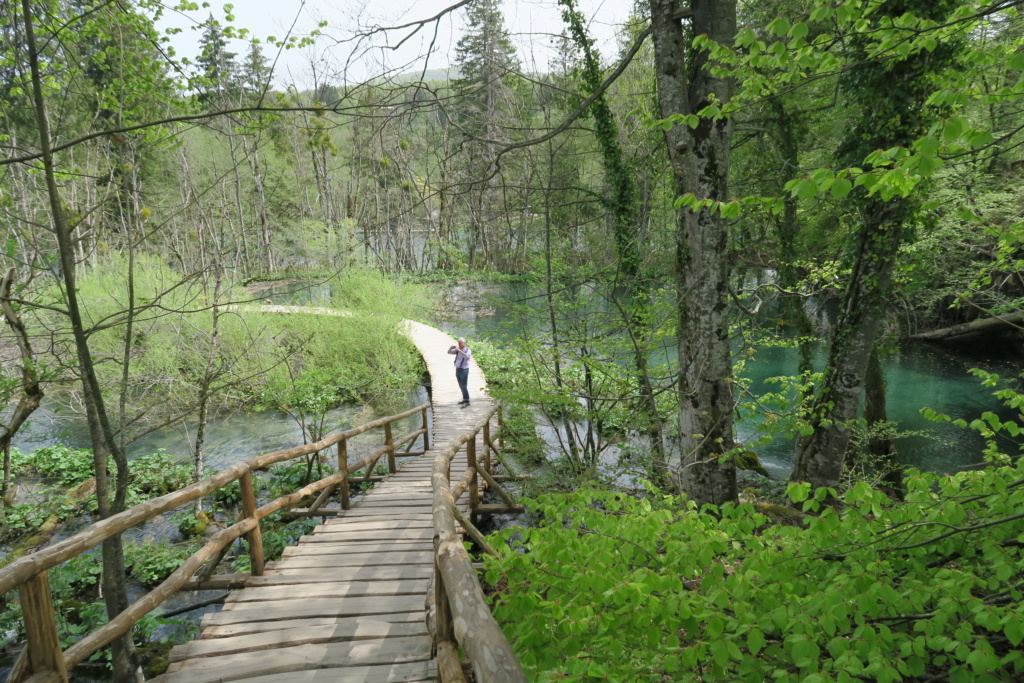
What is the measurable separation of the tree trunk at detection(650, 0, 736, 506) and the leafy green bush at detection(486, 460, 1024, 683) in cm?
154

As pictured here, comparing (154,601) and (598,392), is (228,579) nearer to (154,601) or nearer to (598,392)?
(154,601)

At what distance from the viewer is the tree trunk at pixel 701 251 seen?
12.8ft

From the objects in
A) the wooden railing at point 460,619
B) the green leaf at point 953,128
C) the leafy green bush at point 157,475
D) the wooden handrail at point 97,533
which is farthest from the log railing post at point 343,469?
the green leaf at point 953,128

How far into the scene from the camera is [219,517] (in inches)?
319

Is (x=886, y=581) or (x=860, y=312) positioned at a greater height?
(x=860, y=312)

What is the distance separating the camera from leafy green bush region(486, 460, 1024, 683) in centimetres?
188

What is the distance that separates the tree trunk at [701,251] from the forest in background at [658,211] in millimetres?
19

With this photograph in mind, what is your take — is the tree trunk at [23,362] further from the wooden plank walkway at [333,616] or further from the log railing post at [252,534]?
the wooden plank walkway at [333,616]

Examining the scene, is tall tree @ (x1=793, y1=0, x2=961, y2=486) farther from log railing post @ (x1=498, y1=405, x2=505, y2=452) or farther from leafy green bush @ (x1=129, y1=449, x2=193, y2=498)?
leafy green bush @ (x1=129, y1=449, x2=193, y2=498)

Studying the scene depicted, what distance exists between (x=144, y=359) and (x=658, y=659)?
12.3 metres

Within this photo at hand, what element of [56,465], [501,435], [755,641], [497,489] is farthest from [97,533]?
[56,465]

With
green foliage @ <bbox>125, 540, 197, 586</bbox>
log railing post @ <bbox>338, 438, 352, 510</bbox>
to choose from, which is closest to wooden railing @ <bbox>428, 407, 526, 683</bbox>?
log railing post @ <bbox>338, 438, 352, 510</bbox>

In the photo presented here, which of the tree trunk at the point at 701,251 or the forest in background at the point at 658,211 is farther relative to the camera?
the tree trunk at the point at 701,251

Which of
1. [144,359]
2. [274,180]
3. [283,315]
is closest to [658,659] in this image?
[144,359]
